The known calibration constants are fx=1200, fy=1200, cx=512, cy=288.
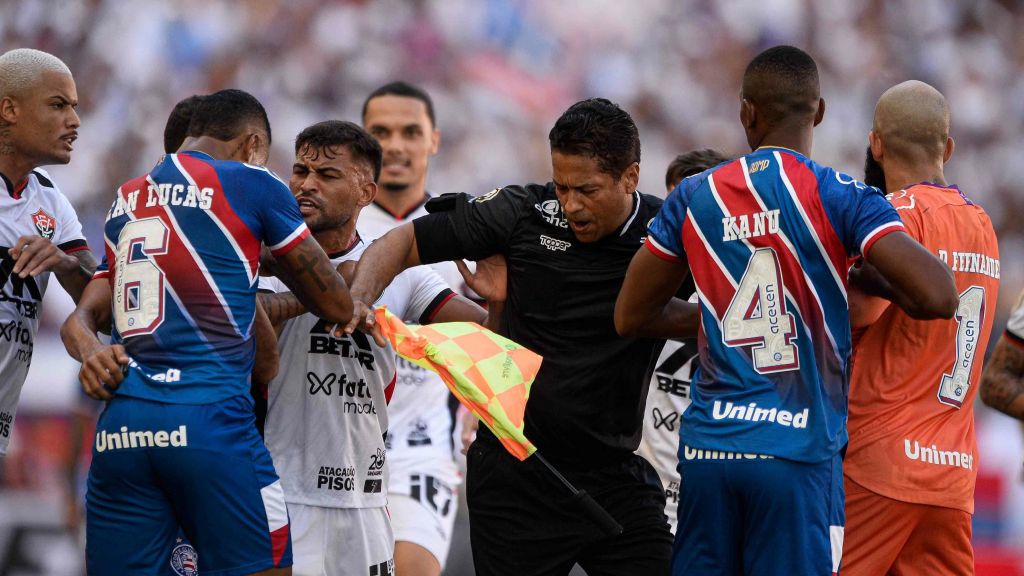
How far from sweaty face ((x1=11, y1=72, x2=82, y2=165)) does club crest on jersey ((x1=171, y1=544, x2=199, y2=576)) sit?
2006 mm

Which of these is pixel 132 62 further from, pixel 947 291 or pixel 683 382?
pixel 947 291

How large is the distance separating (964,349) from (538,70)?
26.0 ft

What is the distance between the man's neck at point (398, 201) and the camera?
325 inches

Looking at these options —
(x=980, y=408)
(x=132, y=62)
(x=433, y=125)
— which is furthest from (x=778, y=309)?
(x=132, y=62)

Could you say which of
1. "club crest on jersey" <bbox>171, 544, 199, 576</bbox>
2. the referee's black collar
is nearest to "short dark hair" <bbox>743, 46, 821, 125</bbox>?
the referee's black collar

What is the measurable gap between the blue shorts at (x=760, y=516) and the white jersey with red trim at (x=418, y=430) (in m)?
3.29

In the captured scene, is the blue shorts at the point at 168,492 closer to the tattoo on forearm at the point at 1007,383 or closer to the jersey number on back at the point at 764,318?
the jersey number on back at the point at 764,318

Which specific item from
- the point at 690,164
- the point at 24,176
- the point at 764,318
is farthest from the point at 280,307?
the point at 690,164

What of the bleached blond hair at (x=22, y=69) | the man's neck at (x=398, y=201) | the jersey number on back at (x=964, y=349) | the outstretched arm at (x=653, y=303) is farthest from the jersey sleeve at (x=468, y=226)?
the man's neck at (x=398, y=201)

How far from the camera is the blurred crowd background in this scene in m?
10.9

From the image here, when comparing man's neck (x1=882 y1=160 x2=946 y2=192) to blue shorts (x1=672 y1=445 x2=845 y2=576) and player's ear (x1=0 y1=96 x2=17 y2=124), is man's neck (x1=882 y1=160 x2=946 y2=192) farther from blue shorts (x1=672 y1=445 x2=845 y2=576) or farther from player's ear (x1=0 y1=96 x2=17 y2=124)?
player's ear (x1=0 y1=96 x2=17 y2=124)

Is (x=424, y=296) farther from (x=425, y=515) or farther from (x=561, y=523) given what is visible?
(x=425, y=515)

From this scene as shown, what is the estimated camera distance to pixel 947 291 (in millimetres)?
4035

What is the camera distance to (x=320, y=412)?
539cm
